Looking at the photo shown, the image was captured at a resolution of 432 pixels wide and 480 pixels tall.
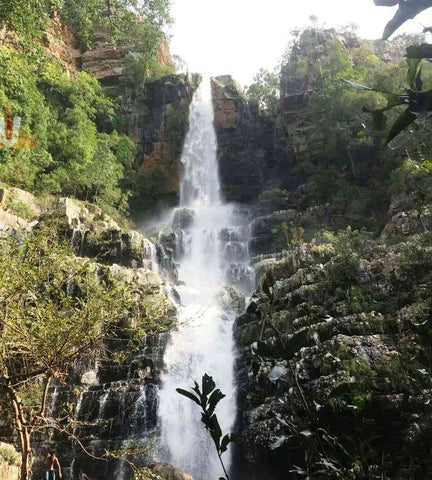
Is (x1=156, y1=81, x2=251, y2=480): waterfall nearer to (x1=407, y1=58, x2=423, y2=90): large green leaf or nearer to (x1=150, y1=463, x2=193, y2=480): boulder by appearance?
(x1=150, y1=463, x2=193, y2=480): boulder

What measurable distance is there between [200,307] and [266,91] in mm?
18521

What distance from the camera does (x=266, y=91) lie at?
27516mm

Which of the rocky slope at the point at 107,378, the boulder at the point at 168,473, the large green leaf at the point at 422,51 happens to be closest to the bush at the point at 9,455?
the rocky slope at the point at 107,378

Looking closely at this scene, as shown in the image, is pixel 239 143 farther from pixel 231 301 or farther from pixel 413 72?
pixel 413 72

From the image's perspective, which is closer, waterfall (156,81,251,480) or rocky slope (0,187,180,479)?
rocky slope (0,187,180,479)

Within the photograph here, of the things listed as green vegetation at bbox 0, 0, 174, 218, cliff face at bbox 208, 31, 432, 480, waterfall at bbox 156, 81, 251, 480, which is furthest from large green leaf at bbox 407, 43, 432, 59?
green vegetation at bbox 0, 0, 174, 218

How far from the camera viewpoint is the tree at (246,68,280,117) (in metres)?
27.3

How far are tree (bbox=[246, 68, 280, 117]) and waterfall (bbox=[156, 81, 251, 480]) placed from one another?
3.13 m

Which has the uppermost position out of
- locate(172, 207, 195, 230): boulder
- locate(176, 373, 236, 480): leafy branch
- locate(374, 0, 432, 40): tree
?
locate(172, 207, 195, 230): boulder

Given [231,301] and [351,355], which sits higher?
[231,301]

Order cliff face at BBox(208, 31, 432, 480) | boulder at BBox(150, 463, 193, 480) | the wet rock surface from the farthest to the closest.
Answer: boulder at BBox(150, 463, 193, 480) < the wet rock surface < cliff face at BBox(208, 31, 432, 480)

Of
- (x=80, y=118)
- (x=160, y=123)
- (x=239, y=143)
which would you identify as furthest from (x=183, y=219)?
(x=160, y=123)

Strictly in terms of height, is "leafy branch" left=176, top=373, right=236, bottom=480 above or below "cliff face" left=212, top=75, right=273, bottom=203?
below

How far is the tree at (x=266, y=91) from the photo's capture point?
2733cm
